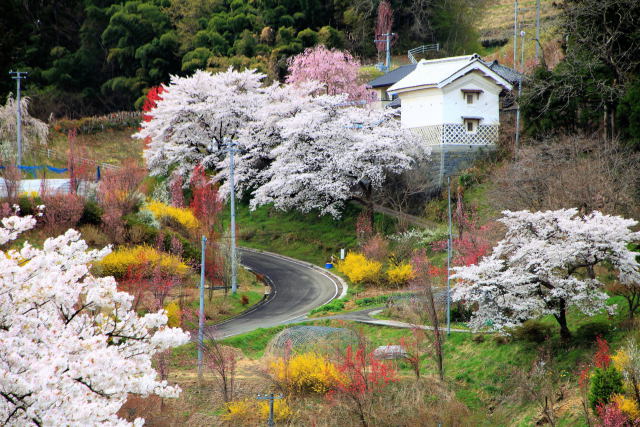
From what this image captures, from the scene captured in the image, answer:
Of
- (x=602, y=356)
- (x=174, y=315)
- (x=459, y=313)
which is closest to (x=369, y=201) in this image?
(x=459, y=313)

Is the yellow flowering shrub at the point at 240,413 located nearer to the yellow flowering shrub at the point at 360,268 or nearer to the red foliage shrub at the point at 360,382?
the red foliage shrub at the point at 360,382

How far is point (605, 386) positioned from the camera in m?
17.7

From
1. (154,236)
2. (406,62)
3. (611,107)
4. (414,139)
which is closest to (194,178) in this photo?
(154,236)

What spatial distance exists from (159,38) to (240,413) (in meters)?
49.2

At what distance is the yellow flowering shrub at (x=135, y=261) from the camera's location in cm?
2970

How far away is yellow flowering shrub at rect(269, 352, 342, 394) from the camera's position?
21.8m

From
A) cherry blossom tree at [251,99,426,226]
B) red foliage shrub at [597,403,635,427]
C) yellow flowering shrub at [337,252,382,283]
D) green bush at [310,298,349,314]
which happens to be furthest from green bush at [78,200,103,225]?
red foliage shrub at [597,403,635,427]

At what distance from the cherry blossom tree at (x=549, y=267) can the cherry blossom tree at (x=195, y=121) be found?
2520cm

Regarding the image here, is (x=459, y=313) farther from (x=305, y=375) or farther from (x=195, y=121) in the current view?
(x=195, y=121)

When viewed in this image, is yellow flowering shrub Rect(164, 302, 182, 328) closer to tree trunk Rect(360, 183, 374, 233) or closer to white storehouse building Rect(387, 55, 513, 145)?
tree trunk Rect(360, 183, 374, 233)

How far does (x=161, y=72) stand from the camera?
63.6 m

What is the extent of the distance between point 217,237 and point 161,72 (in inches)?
1310

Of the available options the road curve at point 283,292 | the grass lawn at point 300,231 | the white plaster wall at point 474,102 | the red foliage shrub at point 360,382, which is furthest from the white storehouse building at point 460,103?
the red foliage shrub at point 360,382

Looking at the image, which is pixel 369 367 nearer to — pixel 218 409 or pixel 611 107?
pixel 218 409
